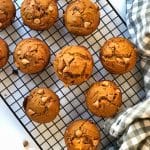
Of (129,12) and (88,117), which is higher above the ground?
(129,12)

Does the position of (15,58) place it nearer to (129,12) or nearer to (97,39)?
(97,39)

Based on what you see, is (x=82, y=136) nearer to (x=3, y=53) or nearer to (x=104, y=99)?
(x=104, y=99)

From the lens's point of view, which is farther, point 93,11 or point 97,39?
point 97,39

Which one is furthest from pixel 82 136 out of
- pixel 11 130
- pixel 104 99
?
pixel 11 130

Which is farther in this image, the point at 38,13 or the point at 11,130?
the point at 11,130

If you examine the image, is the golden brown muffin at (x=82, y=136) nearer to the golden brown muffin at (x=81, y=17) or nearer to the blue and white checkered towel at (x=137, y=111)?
the blue and white checkered towel at (x=137, y=111)

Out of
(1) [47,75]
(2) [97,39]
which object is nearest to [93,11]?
(2) [97,39]
